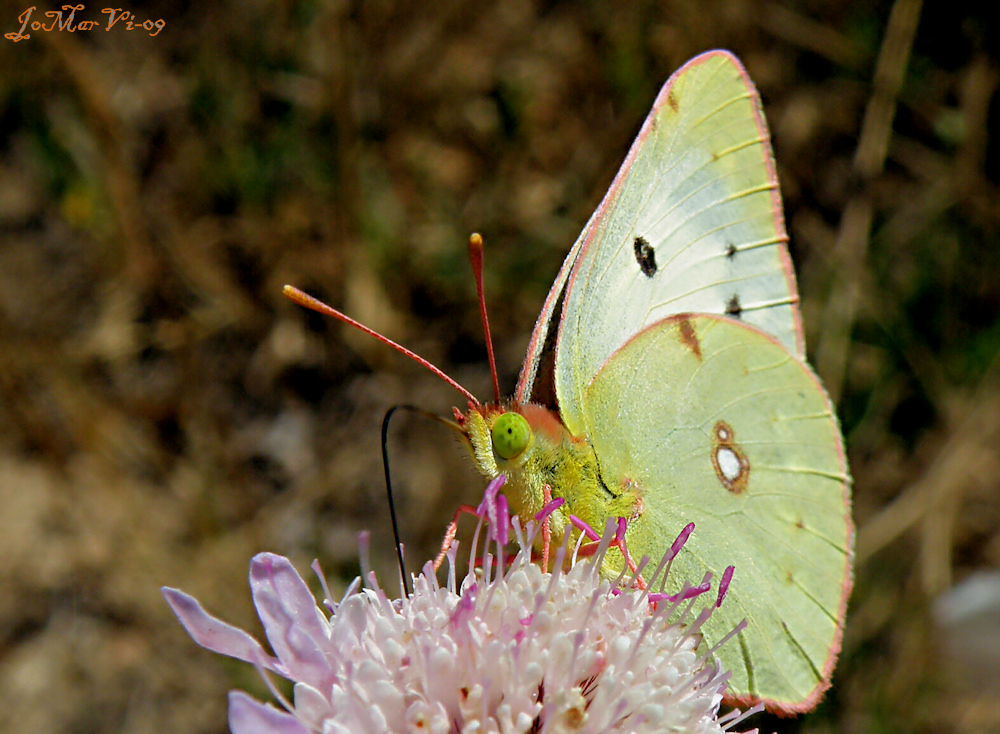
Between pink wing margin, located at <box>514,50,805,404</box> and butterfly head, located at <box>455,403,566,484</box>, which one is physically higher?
pink wing margin, located at <box>514,50,805,404</box>

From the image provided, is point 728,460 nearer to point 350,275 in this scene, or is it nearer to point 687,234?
point 687,234

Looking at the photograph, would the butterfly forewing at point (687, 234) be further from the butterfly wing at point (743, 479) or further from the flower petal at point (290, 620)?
the flower petal at point (290, 620)

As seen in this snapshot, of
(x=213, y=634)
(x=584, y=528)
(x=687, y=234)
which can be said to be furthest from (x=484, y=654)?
(x=687, y=234)

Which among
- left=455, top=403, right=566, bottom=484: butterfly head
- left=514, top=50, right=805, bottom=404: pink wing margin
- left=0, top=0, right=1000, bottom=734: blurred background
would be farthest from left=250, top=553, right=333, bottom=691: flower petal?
left=0, top=0, right=1000, bottom=734: blurred background

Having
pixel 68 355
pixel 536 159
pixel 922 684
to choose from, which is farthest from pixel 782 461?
pixel 68 355

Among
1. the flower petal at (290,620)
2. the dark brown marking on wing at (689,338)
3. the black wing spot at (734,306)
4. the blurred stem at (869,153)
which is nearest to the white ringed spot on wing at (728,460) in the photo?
the dark brown marking on wing at (689,338)

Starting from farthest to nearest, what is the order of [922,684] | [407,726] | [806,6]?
[806,6]
[922,684]
[407,726]

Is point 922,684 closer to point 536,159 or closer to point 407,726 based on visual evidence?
point 407,726

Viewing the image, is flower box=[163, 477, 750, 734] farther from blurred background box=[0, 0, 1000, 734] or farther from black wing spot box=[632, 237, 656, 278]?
blurred background box=[0, 0, 1000, 734]
